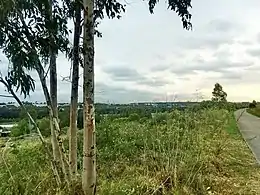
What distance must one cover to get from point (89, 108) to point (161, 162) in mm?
3164

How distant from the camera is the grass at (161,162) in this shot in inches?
331

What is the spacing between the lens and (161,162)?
9.63 m

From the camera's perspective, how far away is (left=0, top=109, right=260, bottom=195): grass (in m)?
8.41

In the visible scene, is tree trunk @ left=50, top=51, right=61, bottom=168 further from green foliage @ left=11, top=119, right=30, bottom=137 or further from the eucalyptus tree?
green foliage @ left=11, top=119, right=30, bottom=137

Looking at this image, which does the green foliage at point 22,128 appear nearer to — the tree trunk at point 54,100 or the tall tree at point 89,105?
the tree trunk at point 54,100

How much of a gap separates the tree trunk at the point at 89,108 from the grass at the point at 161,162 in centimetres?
79

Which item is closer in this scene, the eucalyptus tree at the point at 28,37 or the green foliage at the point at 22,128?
the eucalyptus tree at the point at 28,37

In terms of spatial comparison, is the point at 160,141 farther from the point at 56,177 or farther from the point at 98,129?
the point at 98,129

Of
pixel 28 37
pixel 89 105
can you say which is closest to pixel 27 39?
pixel 28 37

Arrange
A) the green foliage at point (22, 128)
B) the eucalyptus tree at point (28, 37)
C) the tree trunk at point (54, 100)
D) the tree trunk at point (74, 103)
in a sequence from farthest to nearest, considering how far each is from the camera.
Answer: the green foliage at point (22, 128), the tree trunk at point (74, 103), the tree trunk at point (54, 100), the eucalyptus tree at point (28, 37)

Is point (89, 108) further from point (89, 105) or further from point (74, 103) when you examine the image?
point (74, 103)

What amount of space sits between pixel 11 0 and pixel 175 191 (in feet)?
14.7

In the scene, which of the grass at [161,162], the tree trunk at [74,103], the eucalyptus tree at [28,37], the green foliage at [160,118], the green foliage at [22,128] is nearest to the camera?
the eucalyptus tree at [28,37]

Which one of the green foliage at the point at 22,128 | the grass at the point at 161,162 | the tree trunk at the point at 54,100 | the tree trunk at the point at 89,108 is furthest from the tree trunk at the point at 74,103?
the green foliage at the point at 22,128
